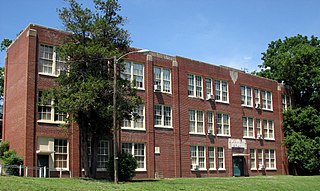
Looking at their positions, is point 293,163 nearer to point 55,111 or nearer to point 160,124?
point 160,124

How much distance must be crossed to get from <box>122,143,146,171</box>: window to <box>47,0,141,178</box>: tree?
5.01 metres

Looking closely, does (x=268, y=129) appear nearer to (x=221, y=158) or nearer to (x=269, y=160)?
(x=269, y=160)

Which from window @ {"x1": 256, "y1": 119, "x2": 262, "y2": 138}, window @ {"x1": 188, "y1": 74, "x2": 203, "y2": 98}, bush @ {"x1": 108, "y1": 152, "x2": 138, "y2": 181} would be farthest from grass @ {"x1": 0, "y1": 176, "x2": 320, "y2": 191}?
window @ {"x1": 256, "y1": 119, "x2": 262, "y2": 138}

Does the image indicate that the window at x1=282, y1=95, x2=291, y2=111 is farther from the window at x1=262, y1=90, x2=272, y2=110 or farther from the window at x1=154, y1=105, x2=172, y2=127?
the window at x1=154, y1=105, x2=172, y2=127

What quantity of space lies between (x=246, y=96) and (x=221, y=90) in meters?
4.46

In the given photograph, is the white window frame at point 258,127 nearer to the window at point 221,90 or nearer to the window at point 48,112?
the window at point 221,90

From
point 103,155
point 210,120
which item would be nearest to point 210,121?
point 210,120

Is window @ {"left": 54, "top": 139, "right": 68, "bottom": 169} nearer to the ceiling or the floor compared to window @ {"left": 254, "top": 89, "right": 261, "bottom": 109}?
nearer to the floor

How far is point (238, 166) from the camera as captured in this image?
46.4m

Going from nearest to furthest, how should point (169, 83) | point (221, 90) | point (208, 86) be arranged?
point (169, 83) → point (208, 86) → point (221, 90)

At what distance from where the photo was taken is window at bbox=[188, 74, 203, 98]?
1693 inches

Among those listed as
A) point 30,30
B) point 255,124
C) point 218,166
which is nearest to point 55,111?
point 30,30

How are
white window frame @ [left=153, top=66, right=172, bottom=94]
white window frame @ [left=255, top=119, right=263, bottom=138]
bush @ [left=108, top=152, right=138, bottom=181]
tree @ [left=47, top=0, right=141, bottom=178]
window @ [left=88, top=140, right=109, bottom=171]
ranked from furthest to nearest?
white window frame @ [left=255, top=119, right=263, bottom=138]
white window frame @ [left=153, top=66, right=172, bottom=94]
window @ [left=88, top=140, right=109, bottom=171]
bush @ [left=108, top=152, right=138, bottom=181]
tree @ [left=47, top=0, right=141, bottom=178]

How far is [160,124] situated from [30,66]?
12.8 meters
